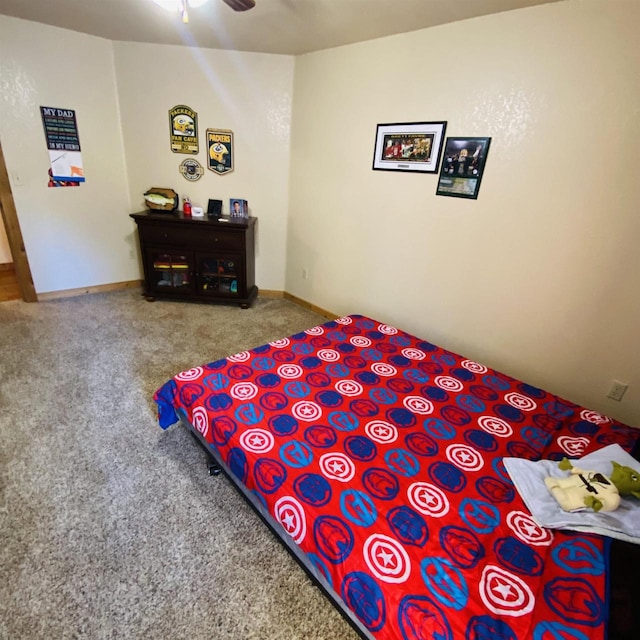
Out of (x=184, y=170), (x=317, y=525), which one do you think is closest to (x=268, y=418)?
(x=317, y=525)

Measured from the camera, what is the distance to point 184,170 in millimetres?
3547

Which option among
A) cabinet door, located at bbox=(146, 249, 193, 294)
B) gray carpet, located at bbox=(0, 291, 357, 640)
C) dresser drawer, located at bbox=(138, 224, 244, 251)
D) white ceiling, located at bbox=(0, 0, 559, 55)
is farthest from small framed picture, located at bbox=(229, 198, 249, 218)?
gray carpet, located at bbox=(0, 291, 357, 640)

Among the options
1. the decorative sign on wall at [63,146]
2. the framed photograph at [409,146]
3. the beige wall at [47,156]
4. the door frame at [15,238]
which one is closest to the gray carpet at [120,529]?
the door frame at [15,238]

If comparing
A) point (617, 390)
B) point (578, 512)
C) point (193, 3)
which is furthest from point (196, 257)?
point (617, 390)

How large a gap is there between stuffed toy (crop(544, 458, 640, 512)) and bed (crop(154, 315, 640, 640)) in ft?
0.32

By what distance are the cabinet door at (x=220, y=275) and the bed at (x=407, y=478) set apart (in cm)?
173

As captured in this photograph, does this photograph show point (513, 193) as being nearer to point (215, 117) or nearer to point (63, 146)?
point (215, 117)

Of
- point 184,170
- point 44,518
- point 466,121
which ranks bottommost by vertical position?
point 44,518

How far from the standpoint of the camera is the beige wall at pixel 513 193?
181cm

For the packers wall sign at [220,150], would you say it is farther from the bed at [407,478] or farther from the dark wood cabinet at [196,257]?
the bed at [407,478]

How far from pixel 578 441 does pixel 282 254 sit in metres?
3.14

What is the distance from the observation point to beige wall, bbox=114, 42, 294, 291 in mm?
3184

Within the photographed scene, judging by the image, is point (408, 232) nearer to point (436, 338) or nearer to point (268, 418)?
point (436, 338)

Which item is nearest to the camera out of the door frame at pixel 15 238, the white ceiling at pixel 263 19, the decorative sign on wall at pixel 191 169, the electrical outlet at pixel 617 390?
the electrical outlet at pixel 617 390
